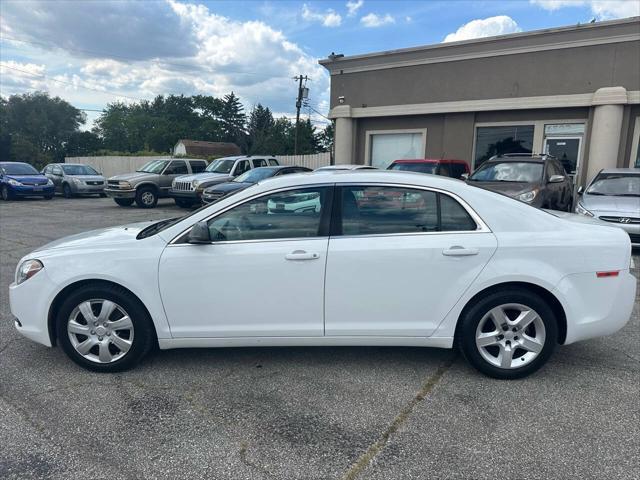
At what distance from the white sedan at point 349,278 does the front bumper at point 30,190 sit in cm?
1868

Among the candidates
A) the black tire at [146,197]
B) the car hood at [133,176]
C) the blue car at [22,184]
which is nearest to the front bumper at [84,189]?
the blue car at [22,184]

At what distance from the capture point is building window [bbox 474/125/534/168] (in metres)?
14.6

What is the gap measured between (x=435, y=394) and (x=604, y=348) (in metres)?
1.89

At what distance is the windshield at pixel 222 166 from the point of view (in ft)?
53.6

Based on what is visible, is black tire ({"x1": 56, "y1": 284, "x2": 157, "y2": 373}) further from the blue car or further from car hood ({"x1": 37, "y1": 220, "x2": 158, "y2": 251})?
the blue car

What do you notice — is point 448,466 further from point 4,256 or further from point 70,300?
point 4,256

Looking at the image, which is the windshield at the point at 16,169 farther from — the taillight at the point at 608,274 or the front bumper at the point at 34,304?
the taillight at the point at 608,274

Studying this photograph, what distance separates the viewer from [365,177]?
359cm

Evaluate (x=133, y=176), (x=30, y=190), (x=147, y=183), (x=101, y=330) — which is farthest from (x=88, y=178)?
(x=101, y=330)

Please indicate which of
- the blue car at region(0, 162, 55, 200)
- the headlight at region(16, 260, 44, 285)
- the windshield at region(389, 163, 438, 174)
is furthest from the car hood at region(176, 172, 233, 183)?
the headlight at region(16, 260, 44, 285)

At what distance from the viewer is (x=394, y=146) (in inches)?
673

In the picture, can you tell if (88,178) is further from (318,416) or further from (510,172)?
(318,416)

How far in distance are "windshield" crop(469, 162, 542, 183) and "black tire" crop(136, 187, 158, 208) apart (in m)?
11.5

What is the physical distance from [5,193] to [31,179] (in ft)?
4.19
